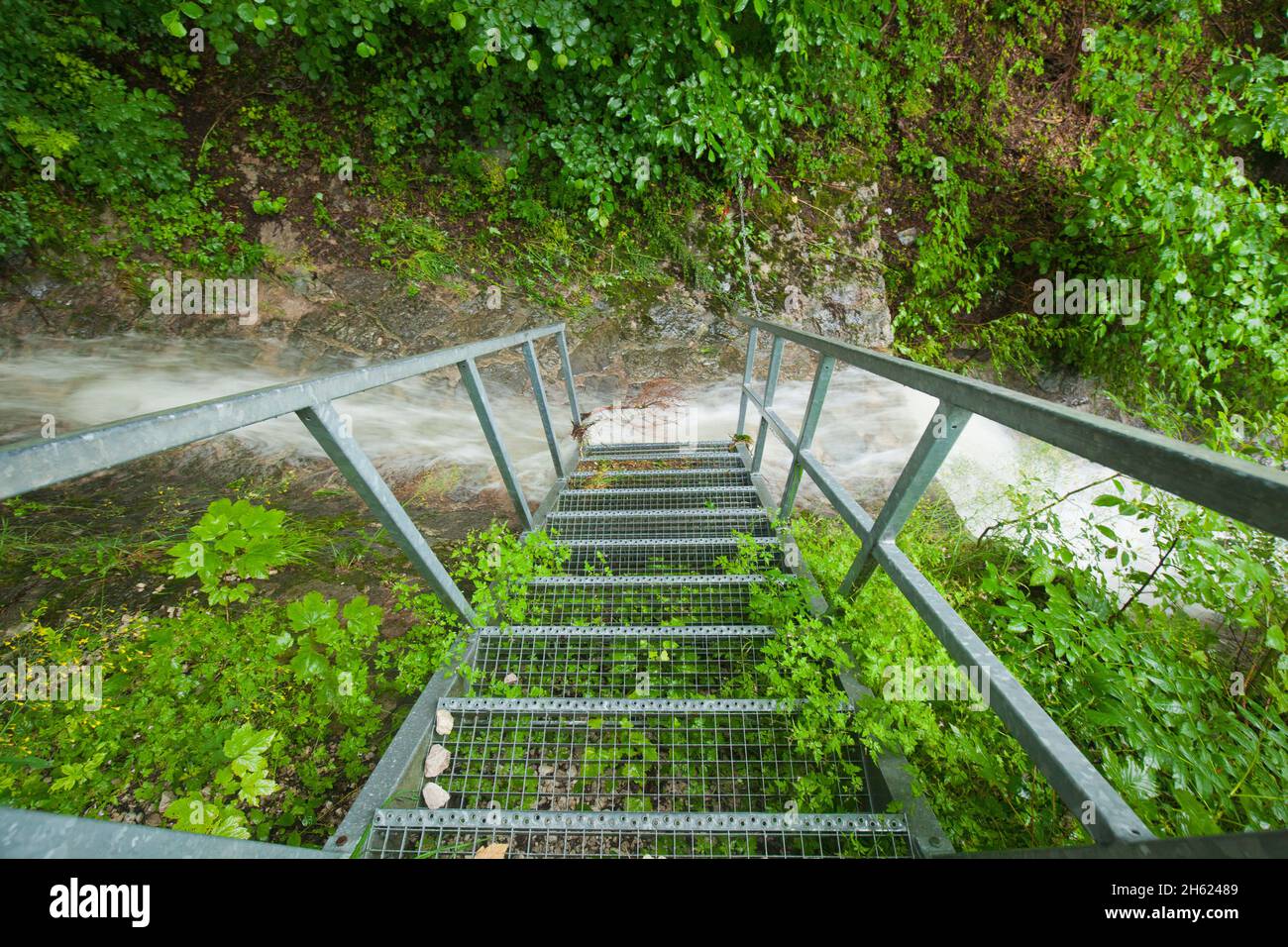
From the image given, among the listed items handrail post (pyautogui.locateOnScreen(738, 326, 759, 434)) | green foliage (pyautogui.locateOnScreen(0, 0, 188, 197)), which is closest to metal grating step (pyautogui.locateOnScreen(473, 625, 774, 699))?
handrail post (pyautogui.locateOnScreen(738, 326, 759, 434))

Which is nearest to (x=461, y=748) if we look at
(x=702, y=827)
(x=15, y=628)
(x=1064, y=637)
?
(x=702, y=827)

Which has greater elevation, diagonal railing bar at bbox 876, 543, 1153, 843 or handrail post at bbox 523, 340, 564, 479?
handrail post at bbox 523, 340, 564, 479

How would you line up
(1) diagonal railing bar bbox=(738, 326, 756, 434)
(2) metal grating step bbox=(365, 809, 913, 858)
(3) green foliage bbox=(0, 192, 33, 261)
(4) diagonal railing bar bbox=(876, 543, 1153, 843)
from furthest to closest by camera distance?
(3) green foliage bbox=(0, 192, 33, 261)
(1) diagonal railing bar bbox=(738, 326, 756, 434)
(2) metal grating step bbox=(365, 809, 913, 858)
(4) diagonal railing bar bbox=(876, 543, 1153, 843)

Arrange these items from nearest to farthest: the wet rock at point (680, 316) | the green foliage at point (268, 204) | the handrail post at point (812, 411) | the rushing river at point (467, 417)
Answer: the handrail post at point (812, 411), the rushing river at point (467, 417), the green foliage at point (268, 204), the wet rock at point (680, 316)

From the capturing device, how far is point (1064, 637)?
1.81 metres

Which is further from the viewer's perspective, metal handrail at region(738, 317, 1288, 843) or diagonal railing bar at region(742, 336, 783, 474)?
diagonal railing bar at region(742, 336, 783, 474)

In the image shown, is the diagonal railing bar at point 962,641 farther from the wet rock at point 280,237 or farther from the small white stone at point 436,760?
the wet rock at point 280,237

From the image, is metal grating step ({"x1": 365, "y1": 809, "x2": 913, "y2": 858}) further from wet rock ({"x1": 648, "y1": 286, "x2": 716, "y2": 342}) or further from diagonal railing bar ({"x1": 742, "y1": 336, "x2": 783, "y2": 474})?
wet rock ({"x1": 648, "y1": 286, "x2": 716, "y2": 342})

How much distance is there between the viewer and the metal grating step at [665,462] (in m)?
4.72

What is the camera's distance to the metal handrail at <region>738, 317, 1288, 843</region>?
736 mm

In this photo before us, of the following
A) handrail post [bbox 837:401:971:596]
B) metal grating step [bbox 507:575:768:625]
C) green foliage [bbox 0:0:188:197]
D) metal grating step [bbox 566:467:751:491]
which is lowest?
metal grating step [bbox 507:575:768:625]

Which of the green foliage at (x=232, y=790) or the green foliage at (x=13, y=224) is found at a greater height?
the green foliage at (x=13, y=224)

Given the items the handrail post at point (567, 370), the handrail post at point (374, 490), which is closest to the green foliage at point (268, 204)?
the handrail post at point (567, 370)

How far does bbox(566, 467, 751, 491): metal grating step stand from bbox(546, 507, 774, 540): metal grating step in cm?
71
